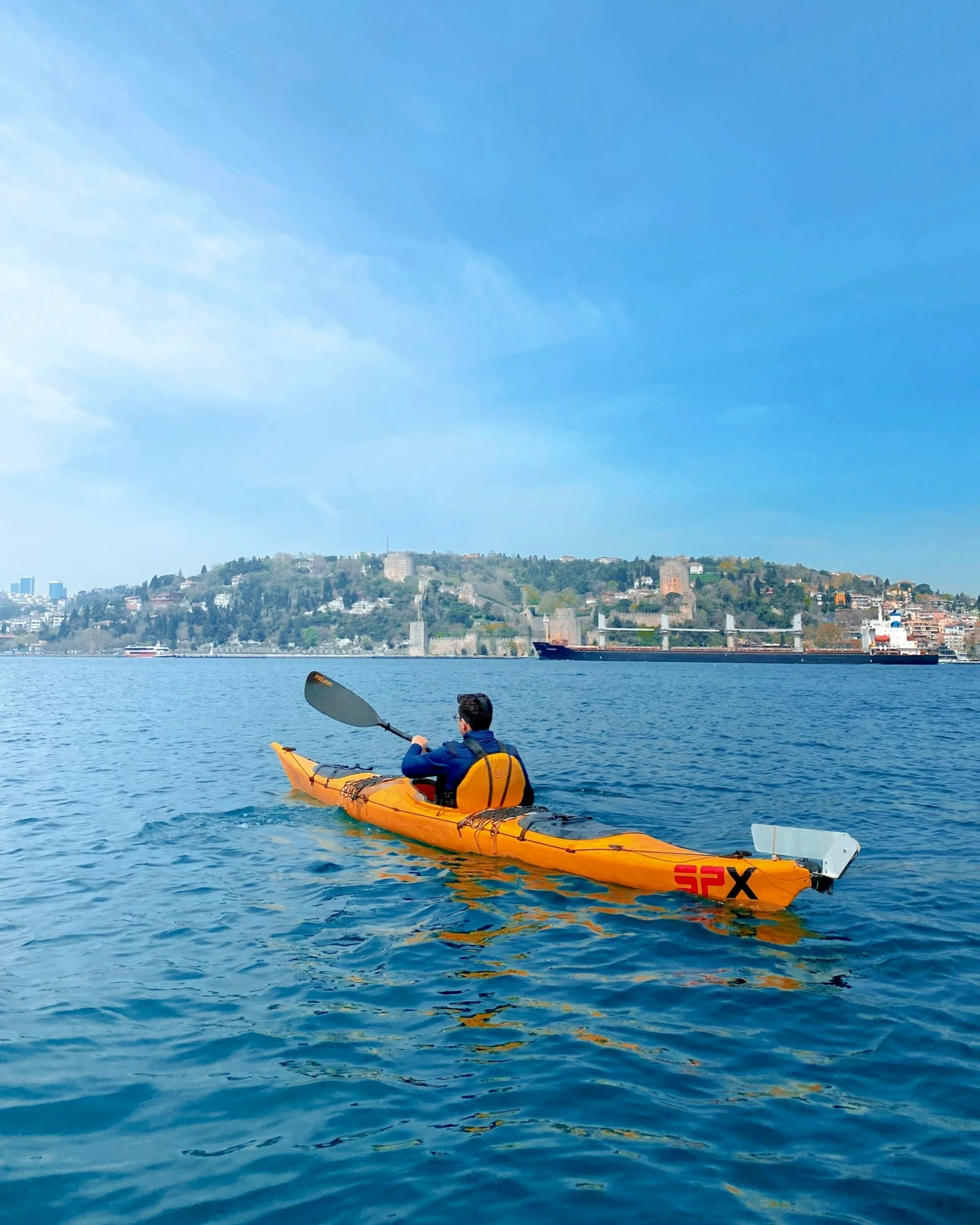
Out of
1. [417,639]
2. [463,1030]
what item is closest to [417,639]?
[417,639]

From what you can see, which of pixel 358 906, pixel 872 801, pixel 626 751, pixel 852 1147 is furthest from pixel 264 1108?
Result: pixel 626 751

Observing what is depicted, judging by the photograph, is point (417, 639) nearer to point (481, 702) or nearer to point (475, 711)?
point (481, 702)

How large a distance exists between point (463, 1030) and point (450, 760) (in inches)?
183

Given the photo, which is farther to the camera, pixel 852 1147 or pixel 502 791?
pixel 502 791

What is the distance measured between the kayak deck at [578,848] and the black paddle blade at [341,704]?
96cm

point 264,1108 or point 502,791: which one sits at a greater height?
point 502,791

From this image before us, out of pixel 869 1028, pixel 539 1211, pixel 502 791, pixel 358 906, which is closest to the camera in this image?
pixel 539 1211

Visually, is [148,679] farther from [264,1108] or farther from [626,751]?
[264,1108]

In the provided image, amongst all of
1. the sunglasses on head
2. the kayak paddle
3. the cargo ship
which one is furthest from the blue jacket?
the cargo ship

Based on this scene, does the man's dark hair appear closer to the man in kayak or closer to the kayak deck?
the man in kayak

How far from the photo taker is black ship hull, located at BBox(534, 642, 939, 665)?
108 meters

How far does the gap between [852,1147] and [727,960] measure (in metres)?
2.56

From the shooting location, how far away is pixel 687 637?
17312 centimetres

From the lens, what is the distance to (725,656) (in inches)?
4560
